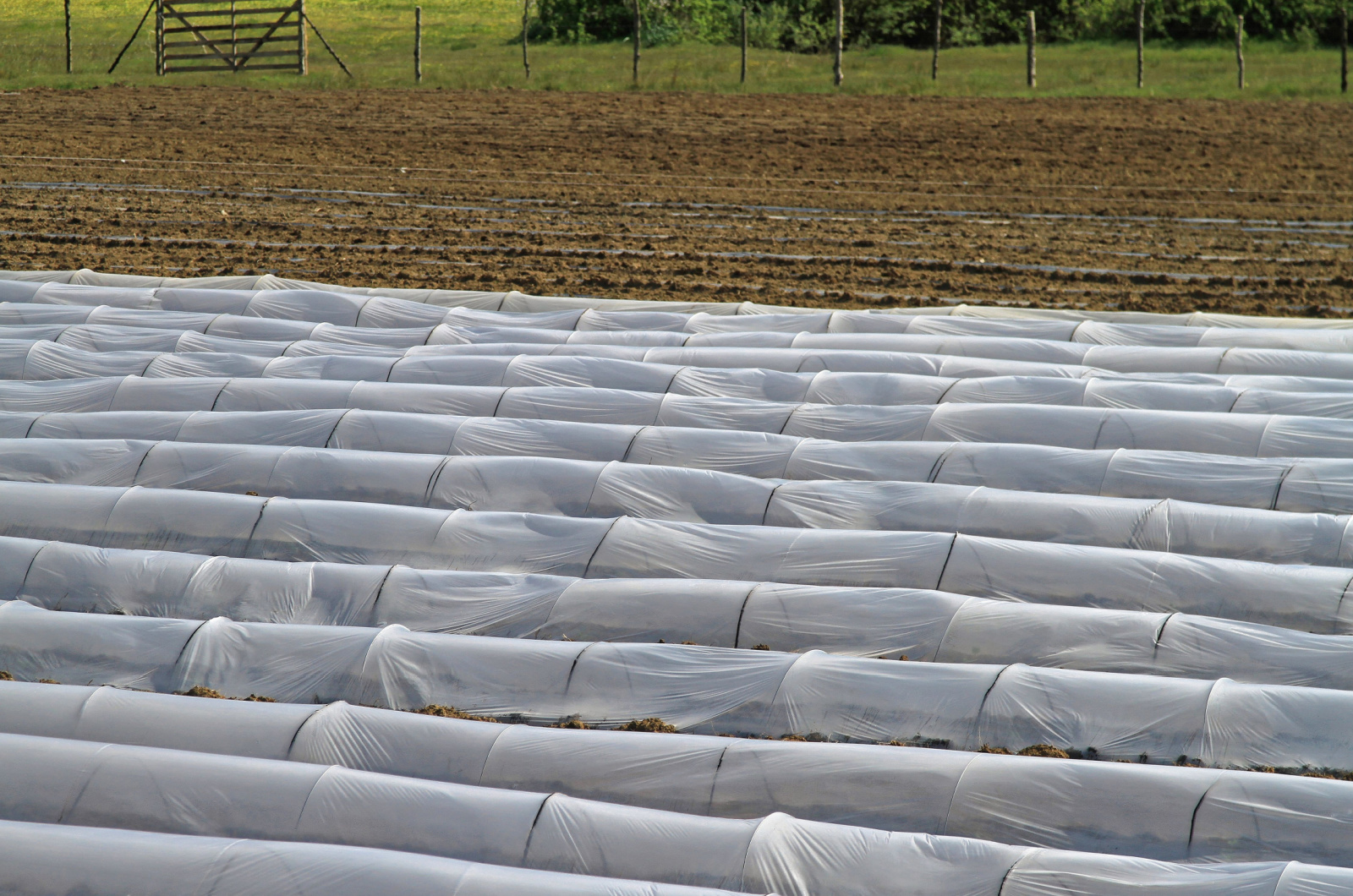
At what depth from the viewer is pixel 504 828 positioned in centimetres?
361

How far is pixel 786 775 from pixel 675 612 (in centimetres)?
134

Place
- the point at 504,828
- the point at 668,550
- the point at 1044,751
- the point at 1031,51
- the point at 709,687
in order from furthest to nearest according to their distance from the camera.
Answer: the point at 1031,51
the point at 668,550
the point at 709,687
the point at 1044,751
the point at 504,828

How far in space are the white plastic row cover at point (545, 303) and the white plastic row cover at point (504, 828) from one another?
19.3 ft

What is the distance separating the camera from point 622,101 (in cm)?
2239

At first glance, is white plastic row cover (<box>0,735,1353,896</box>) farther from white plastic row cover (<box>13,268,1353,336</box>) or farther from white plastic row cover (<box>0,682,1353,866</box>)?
white plastic row cover (<box>13,268,1353,336</box>)

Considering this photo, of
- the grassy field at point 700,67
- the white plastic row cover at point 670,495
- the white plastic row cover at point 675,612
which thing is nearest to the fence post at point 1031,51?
the grassy field at point 700,67

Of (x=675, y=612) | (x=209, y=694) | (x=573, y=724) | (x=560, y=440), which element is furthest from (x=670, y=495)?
(x=209, y=694)

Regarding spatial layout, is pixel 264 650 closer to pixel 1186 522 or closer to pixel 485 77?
pixel 1186 522

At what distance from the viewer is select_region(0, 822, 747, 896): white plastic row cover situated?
330 centimetres

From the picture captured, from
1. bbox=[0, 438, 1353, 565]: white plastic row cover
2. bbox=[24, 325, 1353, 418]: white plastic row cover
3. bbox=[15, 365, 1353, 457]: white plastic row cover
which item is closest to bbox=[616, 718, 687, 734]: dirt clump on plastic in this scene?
bbox=[0, 438, 1353, 565]: white plastic row cover

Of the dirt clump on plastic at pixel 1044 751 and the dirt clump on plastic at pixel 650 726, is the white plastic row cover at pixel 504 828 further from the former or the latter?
the dirt clump on plastic at pixel 1044 751

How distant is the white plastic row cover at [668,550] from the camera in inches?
199

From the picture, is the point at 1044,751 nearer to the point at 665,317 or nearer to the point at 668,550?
the point at 668,550

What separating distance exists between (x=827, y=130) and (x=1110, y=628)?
15.6 m
